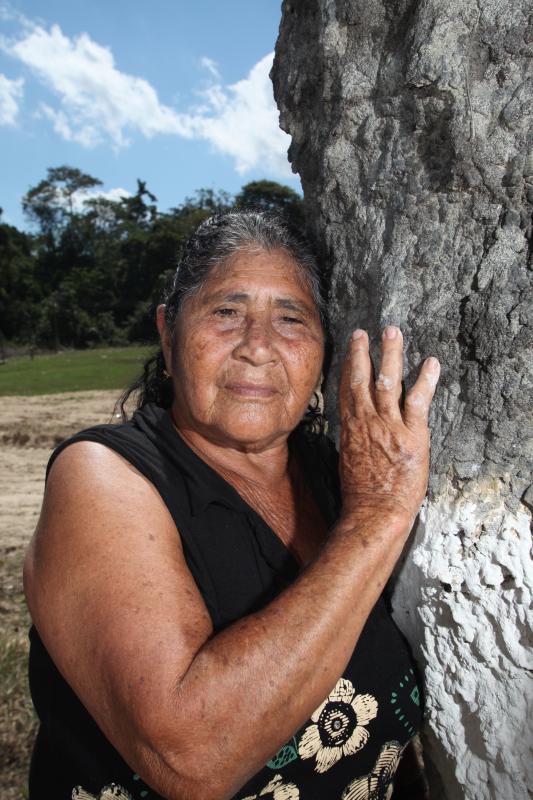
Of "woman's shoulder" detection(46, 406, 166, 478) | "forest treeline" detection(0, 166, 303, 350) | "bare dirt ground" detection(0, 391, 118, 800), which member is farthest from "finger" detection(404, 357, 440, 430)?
"forest treeline" detection(0, 166, 303, 350)

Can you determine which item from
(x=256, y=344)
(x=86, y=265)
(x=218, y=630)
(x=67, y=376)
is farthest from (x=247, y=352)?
(x=86, y=265)

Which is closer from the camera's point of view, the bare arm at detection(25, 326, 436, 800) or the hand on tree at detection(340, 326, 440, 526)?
the bare arm at detection(25, 326, 436, 800)

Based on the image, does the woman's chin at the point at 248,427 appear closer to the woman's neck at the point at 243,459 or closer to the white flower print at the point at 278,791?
the woman's neck at the point at 243,459

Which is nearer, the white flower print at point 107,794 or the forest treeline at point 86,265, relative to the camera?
the white flower print at point 107,794

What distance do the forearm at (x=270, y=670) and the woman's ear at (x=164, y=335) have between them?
0.79 meters

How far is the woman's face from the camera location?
171 cm

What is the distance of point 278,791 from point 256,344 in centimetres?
105

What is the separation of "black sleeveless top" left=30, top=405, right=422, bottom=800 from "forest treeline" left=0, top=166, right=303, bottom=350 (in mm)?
28215

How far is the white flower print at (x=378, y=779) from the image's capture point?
165cm

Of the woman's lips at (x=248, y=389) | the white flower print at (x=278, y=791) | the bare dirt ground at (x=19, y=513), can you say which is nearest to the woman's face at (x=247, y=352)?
the woman's lips at (x=248, y=389)

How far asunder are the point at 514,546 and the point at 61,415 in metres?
10.6

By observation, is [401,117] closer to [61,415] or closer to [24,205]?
[61,415]

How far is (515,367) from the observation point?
1444mm

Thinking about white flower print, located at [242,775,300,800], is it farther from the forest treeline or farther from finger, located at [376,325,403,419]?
the forest treeline
